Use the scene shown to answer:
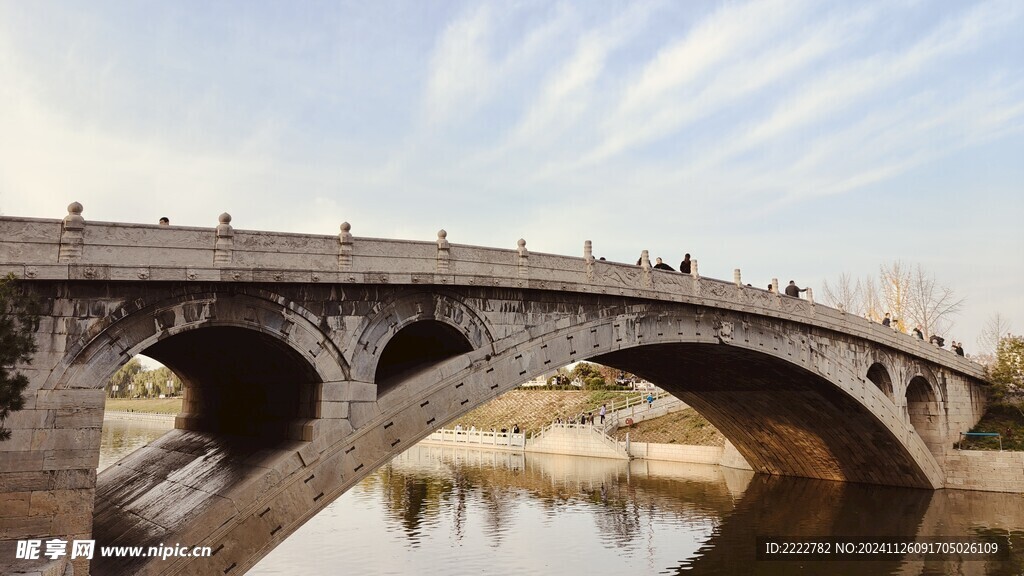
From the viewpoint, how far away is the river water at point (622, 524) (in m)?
20.6

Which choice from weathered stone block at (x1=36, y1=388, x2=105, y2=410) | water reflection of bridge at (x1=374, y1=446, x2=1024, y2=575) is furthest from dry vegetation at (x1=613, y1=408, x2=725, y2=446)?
weathered stone block at (x1=36, y1=388, x2=105, y2=410)

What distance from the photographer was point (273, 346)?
53.2 feet

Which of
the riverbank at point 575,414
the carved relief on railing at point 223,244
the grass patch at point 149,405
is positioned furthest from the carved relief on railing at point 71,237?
the grass patch at point 149,405

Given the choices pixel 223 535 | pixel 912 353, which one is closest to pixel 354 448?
pixel 223 535

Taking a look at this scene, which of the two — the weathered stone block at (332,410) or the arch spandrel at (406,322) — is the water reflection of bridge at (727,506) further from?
the weathered stone block at (332,410)

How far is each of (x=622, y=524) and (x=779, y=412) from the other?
13.1 m

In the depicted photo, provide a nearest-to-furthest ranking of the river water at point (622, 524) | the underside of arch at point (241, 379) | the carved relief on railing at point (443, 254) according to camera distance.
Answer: the underside of arch at point (241, 379), the carved relief on railing at point (443, 254), the river water at point (622, 524)

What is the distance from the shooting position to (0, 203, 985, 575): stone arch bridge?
523 inches

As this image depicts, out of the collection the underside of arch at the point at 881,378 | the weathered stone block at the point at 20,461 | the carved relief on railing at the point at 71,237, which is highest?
the carved relief on railing at the point at 71,237

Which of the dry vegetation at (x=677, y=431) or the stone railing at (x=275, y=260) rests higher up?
the stone railing at (x=275, y=260)

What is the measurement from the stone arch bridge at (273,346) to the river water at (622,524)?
4869 millimetres

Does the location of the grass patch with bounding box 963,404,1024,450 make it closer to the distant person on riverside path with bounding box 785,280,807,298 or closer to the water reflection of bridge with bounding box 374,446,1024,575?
the water reflection of bridge with bounding box 374,446,1024,575

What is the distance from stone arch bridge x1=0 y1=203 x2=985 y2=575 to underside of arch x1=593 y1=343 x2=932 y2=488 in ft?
4.02

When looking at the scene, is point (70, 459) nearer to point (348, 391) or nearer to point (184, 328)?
point (184, 328)
